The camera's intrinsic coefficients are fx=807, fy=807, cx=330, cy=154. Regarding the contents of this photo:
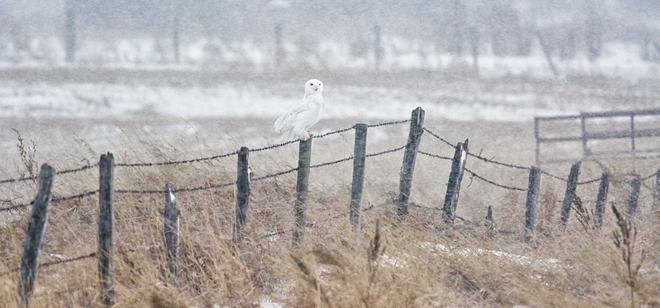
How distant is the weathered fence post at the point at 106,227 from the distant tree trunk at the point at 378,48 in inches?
919

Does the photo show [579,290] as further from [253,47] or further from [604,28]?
[604,28]

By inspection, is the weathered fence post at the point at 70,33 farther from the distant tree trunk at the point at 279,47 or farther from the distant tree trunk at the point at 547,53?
the distant tree trunk at the point at 547,53

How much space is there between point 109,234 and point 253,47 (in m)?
24.4

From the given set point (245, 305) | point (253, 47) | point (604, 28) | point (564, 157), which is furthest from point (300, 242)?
point (604, 28)

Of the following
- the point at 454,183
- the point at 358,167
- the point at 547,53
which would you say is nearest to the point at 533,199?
the point at 454,183

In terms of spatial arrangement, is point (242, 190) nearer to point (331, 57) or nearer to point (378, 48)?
point (331, 57)

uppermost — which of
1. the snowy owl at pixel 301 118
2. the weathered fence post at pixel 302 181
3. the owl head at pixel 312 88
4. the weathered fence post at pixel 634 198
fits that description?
the owl head at pixel 312 88

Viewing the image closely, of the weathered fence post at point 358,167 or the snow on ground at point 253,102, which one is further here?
the snow on ground at point 253,102

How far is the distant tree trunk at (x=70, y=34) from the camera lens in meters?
25.7

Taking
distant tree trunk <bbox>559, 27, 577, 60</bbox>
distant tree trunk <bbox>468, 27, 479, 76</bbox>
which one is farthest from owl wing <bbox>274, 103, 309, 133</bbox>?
distant tree trunk <bbox>559, 27, 577, 60</bbox>

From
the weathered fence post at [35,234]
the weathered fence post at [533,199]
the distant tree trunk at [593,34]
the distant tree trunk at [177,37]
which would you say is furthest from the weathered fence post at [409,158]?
the distant tree trunk at [593,34]

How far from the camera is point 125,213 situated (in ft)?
20.7

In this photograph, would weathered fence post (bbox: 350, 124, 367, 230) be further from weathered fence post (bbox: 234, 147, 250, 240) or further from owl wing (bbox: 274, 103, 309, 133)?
weathered fence post (bbox: 234, 147, 250, 240)

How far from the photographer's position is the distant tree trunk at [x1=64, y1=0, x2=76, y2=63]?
1011 inches
